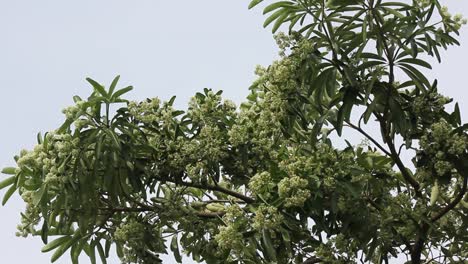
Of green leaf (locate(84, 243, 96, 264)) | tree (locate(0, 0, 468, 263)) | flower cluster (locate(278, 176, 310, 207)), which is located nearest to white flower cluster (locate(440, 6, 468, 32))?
tree (locate(0, 0, 468, 263))

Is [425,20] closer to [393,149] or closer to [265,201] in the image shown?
[393,149]

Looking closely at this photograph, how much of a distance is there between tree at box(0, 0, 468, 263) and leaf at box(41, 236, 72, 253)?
3.5 inches

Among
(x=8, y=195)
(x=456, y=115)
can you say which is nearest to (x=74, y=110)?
(x=8, y=195)

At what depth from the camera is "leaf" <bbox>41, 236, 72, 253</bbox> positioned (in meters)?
6.84

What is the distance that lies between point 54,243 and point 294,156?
214 cm

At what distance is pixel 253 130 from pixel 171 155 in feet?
2.11

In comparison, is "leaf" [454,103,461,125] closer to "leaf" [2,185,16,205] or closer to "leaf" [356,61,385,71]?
"leaf" [356,61,385,71]

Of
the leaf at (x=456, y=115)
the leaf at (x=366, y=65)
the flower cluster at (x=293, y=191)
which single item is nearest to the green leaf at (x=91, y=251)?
the flower cluster at (x=293, y=191)

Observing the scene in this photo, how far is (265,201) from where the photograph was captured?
230 inches

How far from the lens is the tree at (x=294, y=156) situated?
5.96 meters

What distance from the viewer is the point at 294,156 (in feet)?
20.0

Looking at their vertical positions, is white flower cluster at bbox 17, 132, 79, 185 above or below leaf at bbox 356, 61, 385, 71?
below

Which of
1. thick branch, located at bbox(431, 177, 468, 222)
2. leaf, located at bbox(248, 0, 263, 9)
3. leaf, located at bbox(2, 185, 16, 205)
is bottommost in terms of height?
thick branch, located at bbox(431, 177, 468, 222)

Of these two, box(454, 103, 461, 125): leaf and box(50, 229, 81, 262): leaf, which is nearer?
box(454, 103, 461, 125): leaf
